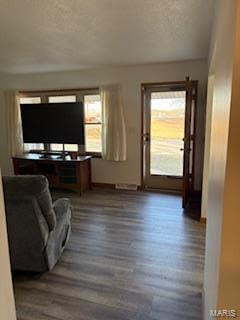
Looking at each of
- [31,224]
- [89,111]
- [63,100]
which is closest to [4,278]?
[31,224]

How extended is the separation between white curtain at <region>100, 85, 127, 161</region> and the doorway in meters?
0.44

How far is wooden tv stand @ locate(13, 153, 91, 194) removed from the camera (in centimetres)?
473

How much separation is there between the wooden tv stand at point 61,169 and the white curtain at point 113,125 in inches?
20.7

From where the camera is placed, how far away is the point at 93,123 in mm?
5062

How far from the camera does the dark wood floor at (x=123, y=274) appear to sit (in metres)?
1.90

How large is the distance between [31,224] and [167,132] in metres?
3.22

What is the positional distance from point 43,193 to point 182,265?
5.15 feet

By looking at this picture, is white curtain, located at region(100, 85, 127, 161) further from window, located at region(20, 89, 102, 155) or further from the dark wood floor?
the dark wood floor

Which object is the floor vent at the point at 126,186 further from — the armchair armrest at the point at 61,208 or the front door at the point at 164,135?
the armchair armrest at the point at 61,208

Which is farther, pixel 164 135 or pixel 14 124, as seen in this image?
pixel 14 124

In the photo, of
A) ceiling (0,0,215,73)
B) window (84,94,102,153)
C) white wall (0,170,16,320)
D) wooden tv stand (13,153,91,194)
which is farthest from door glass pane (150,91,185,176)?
white wall (0,170,16,320)

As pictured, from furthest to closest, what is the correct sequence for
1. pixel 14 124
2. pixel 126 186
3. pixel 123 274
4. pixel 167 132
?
pixel 14 124, pixel 126 186, pixel 167 132, pixel 123 274

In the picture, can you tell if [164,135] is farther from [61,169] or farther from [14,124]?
[14,124]

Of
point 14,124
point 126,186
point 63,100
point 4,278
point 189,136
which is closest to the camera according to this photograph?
point 4,278
